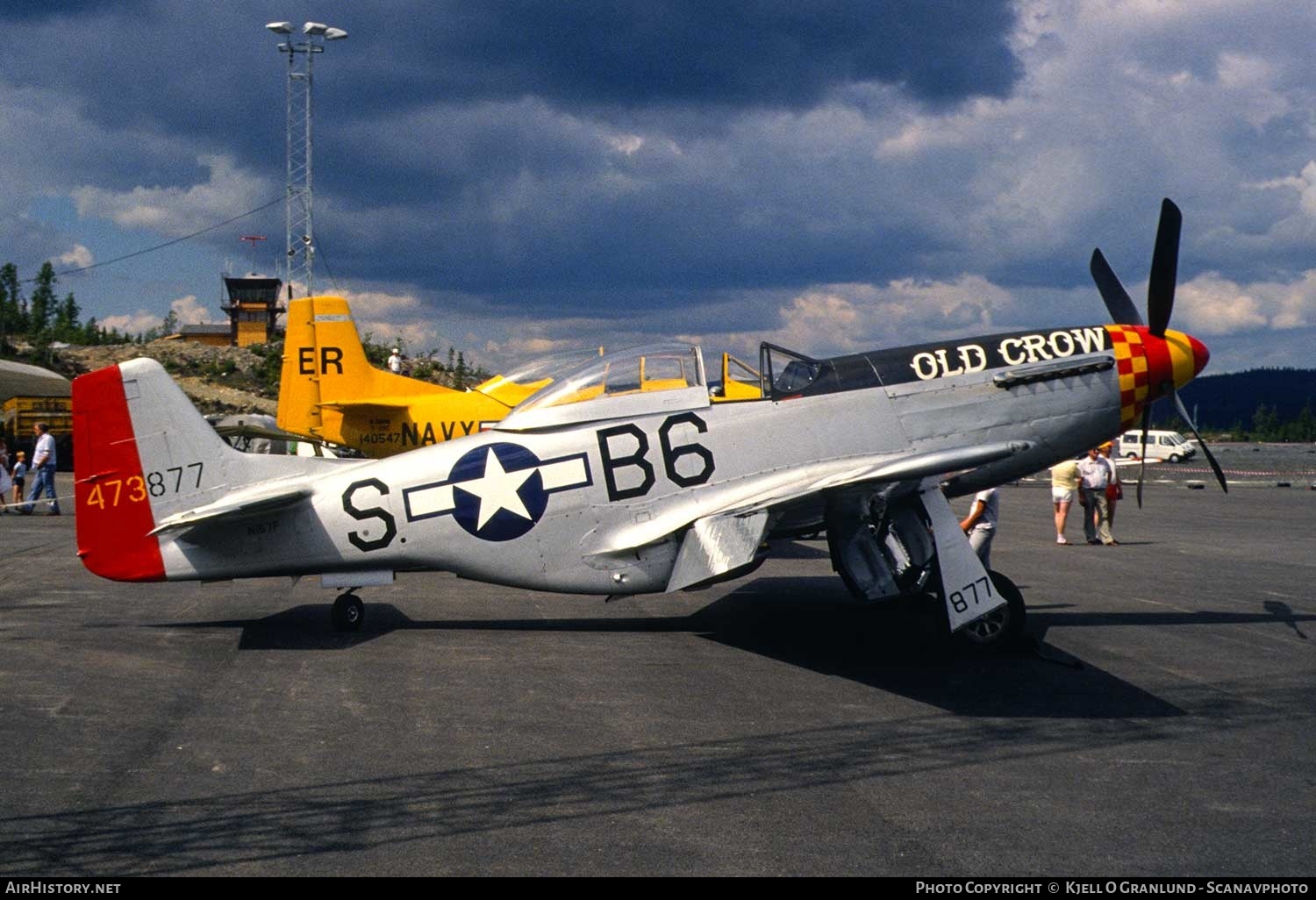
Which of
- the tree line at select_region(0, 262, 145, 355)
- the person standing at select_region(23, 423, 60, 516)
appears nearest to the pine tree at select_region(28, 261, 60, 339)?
the tree line at select_region(0, 262, 145, 355)

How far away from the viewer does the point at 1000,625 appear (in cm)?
910

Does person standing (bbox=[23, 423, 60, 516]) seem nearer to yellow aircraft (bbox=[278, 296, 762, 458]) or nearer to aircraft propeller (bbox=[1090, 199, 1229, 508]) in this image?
yellow aircraft (bbox=[278, 296, 762, 458])

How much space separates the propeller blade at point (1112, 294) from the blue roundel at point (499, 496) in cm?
608

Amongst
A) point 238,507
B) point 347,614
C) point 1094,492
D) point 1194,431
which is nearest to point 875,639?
point 1194,431

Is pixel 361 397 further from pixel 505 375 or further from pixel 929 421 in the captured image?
pixel 929 421

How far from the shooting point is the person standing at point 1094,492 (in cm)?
1942

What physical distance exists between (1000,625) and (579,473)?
3780 mm

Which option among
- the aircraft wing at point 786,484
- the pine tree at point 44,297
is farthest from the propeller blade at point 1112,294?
the pine tree at point 44,297

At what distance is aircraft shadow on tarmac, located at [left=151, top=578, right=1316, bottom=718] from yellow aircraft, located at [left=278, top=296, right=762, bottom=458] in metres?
6.25

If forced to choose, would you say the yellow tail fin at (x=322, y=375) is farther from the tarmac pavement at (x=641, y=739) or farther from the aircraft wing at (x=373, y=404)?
the tarmac pavement at (x=641, y=739)

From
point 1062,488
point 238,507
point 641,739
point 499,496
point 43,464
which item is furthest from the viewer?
point 43,464

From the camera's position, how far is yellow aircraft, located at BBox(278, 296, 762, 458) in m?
18.0

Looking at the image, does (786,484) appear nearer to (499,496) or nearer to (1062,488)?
(499,496)

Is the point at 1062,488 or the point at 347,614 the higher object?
the point at 1062,488
